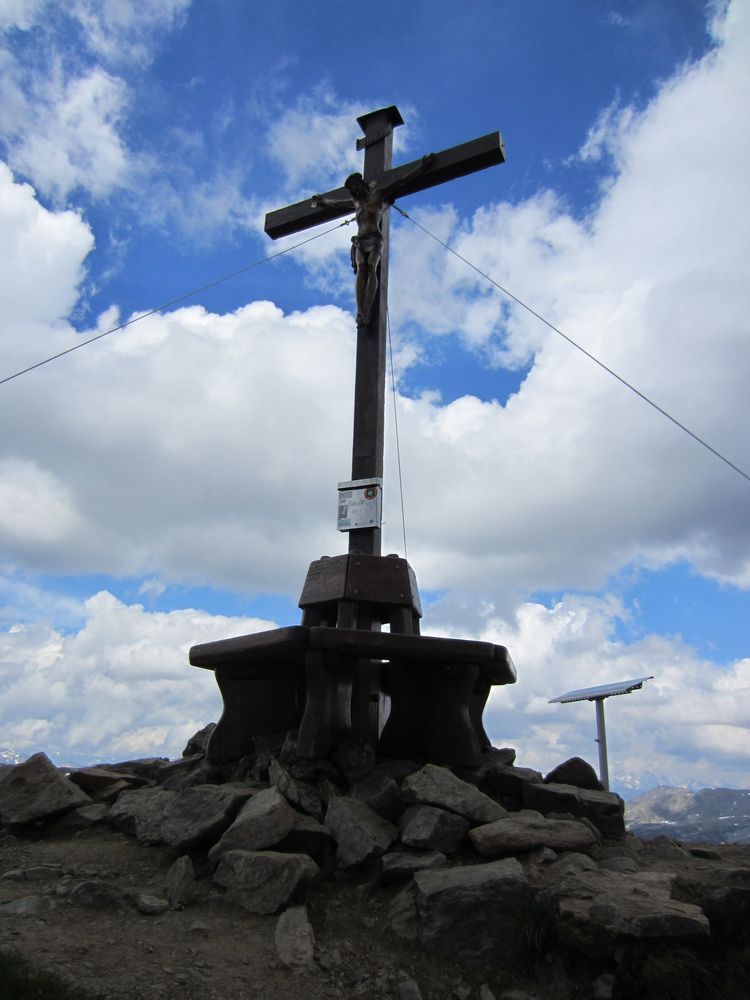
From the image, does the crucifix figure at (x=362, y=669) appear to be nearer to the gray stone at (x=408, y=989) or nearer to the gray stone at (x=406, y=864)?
the gray stone at (x=406, y=864)

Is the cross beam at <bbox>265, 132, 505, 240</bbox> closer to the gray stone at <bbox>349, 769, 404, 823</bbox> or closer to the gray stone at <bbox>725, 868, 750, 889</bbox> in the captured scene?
the gray stone at <bbox>349, 769, 404, 823</bbox>

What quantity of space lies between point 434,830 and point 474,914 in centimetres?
59

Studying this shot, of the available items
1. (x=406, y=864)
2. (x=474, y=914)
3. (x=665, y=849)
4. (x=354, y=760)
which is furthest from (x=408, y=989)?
(x=665, y=849)

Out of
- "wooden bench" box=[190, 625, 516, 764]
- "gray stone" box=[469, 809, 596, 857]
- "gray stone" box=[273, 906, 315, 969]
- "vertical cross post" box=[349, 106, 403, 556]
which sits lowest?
"gray stone" box=[273, 906, 315, 969]

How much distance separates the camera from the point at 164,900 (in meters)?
4.03

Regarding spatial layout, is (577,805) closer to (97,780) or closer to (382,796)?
(382,796)

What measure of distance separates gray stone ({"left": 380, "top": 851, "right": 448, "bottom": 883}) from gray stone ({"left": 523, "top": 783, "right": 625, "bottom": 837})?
3.82 feet

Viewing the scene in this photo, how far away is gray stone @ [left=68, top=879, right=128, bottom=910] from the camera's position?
3928 millimetres

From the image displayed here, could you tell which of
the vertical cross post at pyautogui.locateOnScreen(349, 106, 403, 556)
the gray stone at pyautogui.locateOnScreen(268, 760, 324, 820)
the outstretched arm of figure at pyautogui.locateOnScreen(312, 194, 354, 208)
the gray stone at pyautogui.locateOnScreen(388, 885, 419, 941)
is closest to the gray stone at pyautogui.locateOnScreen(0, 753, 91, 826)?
the gray stone at pyautogui.locateOnScreen(268, 760, 324, 820)

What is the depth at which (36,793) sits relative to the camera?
211 inches

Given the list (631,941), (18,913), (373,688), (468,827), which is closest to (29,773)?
(18,913)

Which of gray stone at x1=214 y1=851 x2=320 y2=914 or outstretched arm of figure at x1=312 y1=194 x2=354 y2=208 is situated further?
outstretched arm of figure at x1=312 y1=194 x2=354 y2=208

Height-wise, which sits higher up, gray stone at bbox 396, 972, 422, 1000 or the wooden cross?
the wooden cross

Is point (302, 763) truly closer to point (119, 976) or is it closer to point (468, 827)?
point (468, 827)
